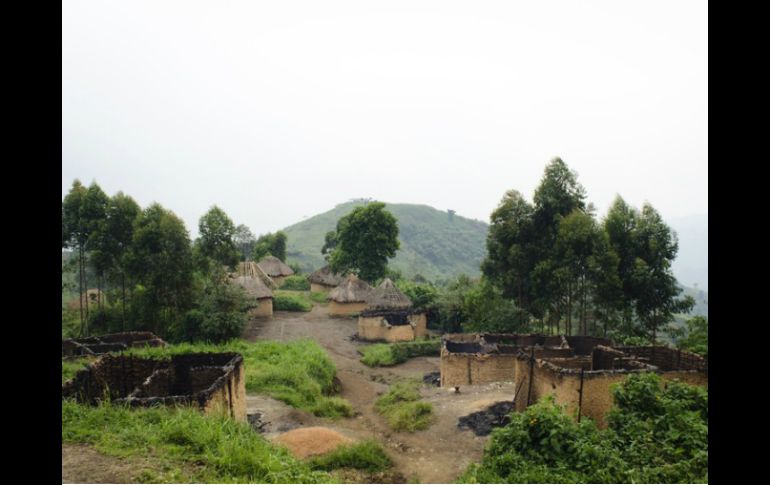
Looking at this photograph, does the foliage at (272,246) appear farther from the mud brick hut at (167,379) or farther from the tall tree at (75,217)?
the mud brick hut at (167,379)

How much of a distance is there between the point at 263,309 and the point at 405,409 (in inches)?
804

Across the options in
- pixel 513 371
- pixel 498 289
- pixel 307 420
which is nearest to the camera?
pixel 307 420

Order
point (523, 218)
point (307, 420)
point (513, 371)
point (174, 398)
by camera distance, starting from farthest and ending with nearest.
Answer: point (523, 218)
point (513, 371)
point (307, 420)
point (174, 398)

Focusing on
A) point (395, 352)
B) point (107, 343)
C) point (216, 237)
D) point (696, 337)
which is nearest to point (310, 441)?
point (107, 343)

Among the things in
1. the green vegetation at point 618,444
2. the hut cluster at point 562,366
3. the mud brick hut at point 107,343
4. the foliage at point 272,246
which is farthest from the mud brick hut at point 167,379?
the foliage at point 272,246

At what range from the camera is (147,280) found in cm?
2208

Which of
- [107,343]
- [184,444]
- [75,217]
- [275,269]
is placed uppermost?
[75,217]

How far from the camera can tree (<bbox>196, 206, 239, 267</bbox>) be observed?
88.0 ft

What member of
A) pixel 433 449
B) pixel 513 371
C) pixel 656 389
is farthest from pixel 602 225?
pixel 433 449

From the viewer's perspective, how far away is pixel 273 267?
1822 inches

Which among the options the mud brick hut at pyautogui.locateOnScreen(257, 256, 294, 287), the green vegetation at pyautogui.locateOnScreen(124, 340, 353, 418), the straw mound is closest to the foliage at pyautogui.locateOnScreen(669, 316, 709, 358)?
the green vegetation at pyautogui.locateOnScreen(124, 340, 353, 418)

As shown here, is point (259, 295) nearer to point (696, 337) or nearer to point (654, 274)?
point (654, 274)
